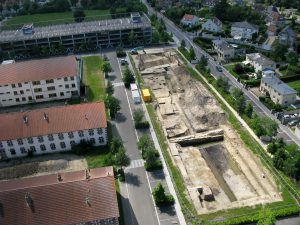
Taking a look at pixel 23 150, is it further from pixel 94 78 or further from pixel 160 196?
pixel 94 78

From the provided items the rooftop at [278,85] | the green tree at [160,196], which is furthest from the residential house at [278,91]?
the green tree at [160,196]

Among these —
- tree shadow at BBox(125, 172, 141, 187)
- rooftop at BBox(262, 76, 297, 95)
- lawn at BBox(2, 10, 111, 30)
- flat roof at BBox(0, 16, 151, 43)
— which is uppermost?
flat roof at BBox(0, 16, 151, 43)

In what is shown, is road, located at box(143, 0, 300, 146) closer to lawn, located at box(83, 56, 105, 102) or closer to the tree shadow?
the tree shadow

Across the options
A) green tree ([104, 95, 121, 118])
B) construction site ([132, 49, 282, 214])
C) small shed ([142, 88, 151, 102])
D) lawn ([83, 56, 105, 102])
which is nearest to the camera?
construction site ([132, 49, 282, 214])

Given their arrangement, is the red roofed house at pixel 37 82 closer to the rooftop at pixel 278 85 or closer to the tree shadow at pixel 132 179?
the tree shadow at pixel 132 179

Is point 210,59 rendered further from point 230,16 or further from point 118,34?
point 230,16

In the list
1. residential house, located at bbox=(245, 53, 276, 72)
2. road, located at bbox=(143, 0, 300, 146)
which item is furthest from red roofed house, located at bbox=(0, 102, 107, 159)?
residential house, located at bbox=(245, 53, 276, 72)
